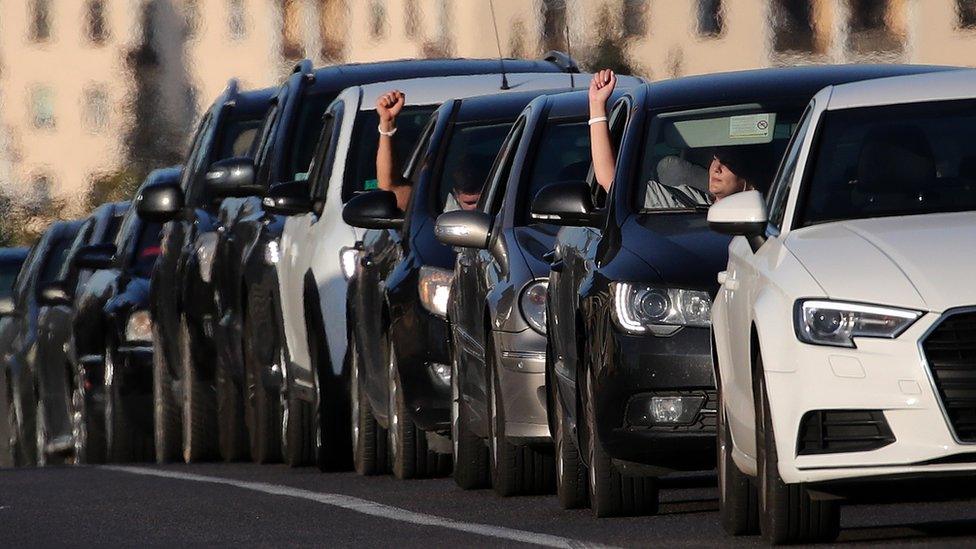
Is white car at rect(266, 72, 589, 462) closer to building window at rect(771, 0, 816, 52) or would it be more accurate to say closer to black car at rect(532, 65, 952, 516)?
black car at rect(532, 65, 952, 516)

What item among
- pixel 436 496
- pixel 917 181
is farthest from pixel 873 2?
pixel 917 181

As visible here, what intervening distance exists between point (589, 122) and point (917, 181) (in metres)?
3.49

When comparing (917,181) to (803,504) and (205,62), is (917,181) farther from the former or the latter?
(205,62)

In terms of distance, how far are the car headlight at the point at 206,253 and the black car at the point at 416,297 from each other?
13.5 ft

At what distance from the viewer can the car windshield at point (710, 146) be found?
40.9 ft

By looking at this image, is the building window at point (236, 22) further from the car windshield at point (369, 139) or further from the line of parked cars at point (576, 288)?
the car windshield at point (369, 139)

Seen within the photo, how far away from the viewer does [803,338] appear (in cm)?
952

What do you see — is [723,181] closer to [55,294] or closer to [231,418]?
[231,418]

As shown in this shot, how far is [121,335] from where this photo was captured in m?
22.9

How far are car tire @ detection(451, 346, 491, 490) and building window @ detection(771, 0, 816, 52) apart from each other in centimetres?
2961

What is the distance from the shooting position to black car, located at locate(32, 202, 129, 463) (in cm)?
2375

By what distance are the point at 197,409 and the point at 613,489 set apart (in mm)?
9652

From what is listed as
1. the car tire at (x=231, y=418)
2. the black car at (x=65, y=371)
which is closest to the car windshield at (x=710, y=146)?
the car tire at (x=231, y=418)

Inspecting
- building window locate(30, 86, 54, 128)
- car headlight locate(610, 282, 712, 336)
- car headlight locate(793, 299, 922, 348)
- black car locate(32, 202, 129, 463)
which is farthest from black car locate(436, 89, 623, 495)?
building window locate(30, 86, 54, 128)
